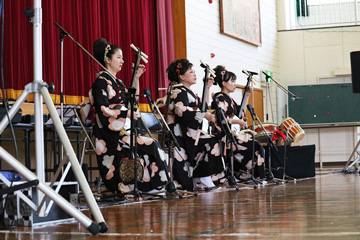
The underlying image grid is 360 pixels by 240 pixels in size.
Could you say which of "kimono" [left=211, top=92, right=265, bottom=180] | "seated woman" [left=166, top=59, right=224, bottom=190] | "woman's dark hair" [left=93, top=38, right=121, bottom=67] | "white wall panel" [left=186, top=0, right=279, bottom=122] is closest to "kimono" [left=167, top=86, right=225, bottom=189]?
"seated woman" [left=166, top=59, right=224, bottom=190]

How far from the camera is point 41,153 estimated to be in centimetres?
243

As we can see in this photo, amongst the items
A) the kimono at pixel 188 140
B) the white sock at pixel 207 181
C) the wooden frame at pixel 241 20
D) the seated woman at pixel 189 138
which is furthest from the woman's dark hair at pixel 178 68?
the wooden frame at pixel 241 20

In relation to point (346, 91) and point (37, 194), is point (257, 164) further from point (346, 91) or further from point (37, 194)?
point (346, 91)

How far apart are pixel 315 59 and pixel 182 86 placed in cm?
716

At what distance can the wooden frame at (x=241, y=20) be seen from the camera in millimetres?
9945

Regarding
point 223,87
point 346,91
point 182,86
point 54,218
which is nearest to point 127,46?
point 223,87

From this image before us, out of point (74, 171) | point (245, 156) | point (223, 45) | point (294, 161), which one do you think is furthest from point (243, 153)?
point (74, 171)

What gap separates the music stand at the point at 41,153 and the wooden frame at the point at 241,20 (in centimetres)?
757

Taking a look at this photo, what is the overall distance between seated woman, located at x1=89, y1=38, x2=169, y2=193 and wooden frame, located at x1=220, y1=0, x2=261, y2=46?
5.57 metres

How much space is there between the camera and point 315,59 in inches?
473

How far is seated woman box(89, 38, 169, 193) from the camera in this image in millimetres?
4383

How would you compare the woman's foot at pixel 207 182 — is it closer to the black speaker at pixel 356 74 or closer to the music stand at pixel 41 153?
the black speaker at pixel 356 74

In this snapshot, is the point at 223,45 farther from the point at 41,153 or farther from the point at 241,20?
the point at 41,153

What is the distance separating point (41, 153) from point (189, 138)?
3.10m
